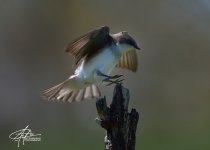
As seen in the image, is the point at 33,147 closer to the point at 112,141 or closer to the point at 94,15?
the point at 94,15

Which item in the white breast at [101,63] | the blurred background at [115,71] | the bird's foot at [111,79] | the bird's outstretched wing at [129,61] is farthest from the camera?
the blurred background at [115,71]

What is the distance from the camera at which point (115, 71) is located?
20.9 feet

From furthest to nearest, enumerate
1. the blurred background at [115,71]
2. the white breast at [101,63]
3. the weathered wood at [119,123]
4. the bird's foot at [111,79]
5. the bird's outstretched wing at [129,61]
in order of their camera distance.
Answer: the blurred background at [115,71] → the bird's outstretched wing at [129,61] → the white breast at [101,63] → the bird's foot at [111,79] → the weathered wood at [119,123]

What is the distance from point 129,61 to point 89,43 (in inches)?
12.4

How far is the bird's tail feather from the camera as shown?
352 centimetres

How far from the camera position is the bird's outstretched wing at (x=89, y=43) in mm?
3422

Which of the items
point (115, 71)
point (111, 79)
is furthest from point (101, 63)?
point (115, 71)

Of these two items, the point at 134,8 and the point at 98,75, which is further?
the point at 134,8

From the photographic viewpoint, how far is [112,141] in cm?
281

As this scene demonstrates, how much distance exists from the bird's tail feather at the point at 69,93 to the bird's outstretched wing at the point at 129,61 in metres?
0.22

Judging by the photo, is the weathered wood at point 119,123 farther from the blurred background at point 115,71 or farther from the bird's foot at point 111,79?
the blurred background at point 115,71

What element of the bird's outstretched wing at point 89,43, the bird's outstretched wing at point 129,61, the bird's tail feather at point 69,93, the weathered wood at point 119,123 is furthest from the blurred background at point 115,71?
the weathered wood at point 119,123

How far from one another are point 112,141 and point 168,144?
312cm

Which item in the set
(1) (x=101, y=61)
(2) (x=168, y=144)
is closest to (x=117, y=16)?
(2) (x=168, y=144)
